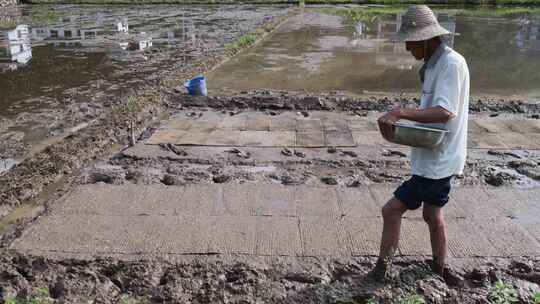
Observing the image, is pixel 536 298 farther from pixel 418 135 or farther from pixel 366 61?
pixel 366 61

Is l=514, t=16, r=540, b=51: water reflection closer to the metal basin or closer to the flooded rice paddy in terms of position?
the flooded rice paddy

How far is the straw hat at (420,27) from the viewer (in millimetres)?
2406

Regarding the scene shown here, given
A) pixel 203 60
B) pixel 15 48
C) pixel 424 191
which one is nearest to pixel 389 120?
pixel 424 191

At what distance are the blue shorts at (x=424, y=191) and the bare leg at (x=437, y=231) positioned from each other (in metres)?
0.07

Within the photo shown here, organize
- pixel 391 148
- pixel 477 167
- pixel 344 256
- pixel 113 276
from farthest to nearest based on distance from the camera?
pixel 391 148 < pixel 477 167 < pixel 344 256 < pixel 113 276

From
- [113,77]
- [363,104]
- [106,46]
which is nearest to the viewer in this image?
[363,104]

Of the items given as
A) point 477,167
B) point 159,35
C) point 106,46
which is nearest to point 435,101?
point 477,167

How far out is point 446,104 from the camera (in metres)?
2.34

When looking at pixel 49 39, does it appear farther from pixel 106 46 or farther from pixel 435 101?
pixel 435 101

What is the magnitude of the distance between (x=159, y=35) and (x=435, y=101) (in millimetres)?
14219

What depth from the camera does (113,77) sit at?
9273mm

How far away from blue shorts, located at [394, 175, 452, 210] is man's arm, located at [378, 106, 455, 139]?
1.12 feet

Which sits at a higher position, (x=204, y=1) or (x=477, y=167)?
(x=204, y=1)

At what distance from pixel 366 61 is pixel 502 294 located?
876 cm
